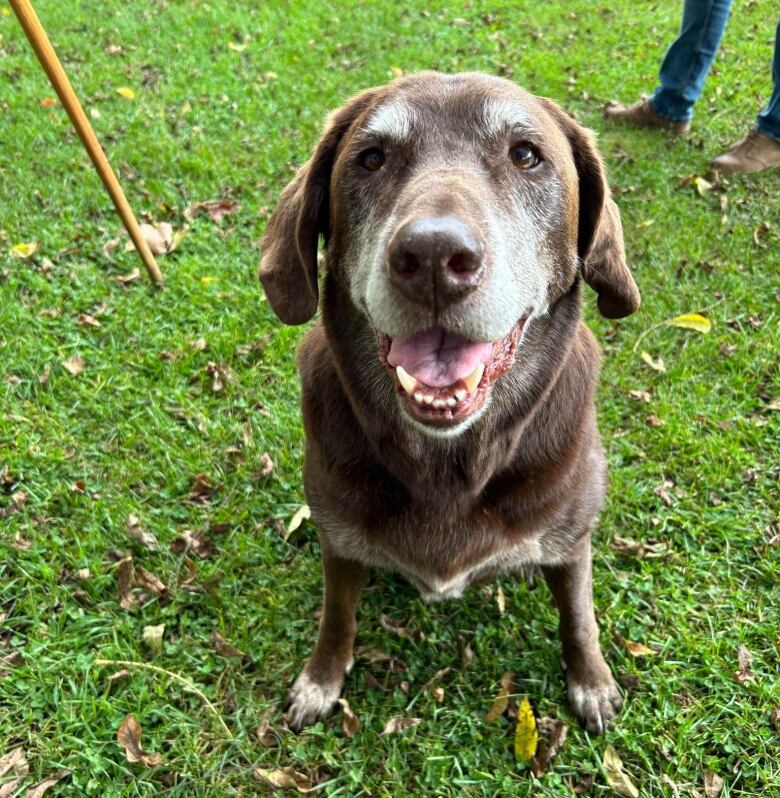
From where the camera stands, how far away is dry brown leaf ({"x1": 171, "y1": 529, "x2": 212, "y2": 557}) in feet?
10.7

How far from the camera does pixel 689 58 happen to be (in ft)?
17.8

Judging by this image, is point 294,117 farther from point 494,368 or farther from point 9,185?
point 494,368

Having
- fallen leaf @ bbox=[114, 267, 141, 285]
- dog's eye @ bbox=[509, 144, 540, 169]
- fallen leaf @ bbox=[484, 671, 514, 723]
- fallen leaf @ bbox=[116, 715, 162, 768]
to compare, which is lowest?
fallen leaf @ bbox=[484, 671, 514, 723]

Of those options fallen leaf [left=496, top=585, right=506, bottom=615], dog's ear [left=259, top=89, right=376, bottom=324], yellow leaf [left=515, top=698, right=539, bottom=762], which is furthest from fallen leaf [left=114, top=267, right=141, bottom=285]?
yellow leaf [left=515, top=698, right=539, bottom=762]

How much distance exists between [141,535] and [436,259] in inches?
87.0

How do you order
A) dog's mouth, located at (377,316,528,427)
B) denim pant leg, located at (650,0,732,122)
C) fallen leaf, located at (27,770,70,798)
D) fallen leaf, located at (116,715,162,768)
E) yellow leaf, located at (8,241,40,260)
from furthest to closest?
denim pant leg, located at (650,0,732,122) < yellow leaf, located at (8,241,40,260) < fallen leaf, located at (116,715,162,768) < fallen leaf, located at (27,770,70,798) < dog's mouth, located at (377,316,528,427)

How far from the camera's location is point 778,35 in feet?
16.9

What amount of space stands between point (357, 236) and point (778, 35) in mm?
4656

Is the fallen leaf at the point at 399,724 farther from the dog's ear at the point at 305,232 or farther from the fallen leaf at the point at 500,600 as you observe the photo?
the dog's ear at the point at 305,232

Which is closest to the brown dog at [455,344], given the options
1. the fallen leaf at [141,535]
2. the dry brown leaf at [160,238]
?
the fallen leaf at [141,535]

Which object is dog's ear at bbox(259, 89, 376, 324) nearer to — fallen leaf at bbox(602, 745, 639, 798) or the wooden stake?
the wooden stake

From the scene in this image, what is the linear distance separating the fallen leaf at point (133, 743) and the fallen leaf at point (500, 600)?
144 centimetres

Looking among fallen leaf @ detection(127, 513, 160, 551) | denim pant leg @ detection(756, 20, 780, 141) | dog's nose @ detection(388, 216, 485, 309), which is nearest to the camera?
dog's nose @ detection(388, 216, 485, 309)

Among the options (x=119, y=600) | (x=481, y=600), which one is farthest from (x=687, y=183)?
(x=119, y=600)
